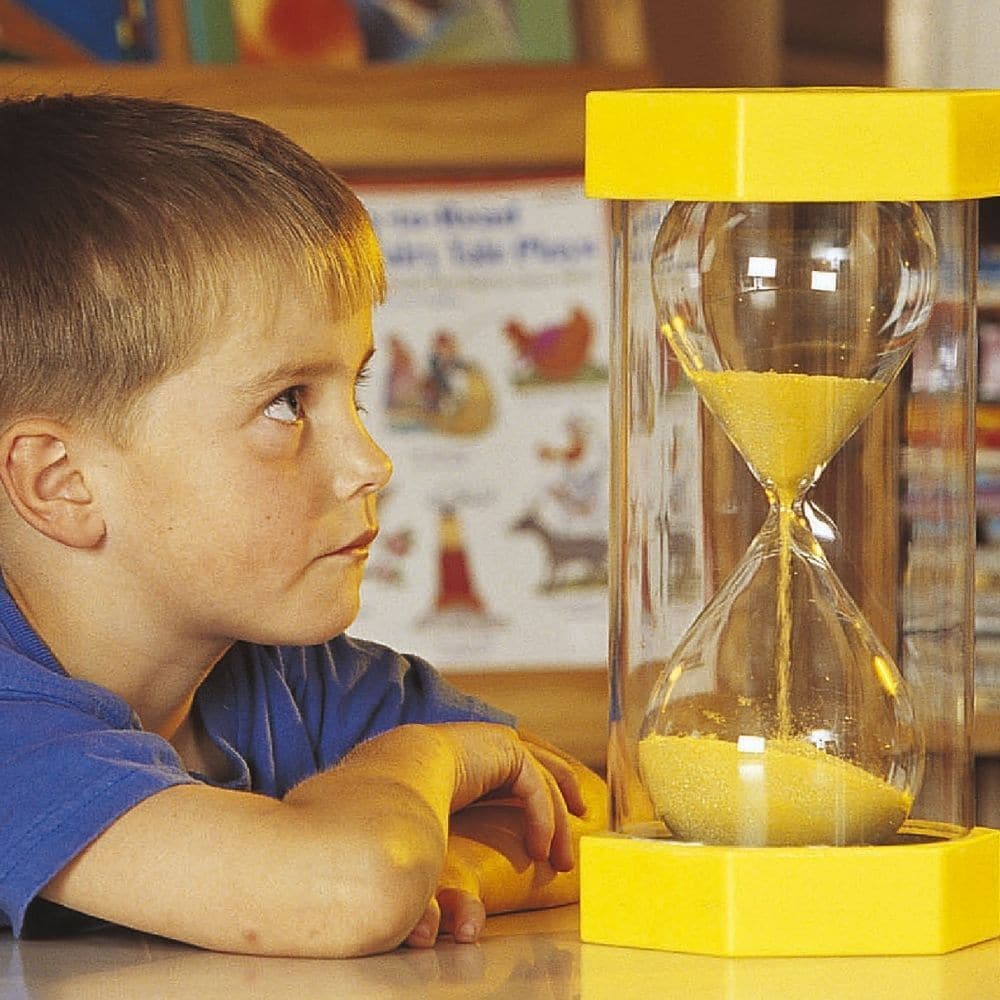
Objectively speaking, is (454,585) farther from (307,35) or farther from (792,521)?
(792,521)

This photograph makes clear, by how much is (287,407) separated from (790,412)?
23cm

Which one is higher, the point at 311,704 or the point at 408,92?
the point at 408,92

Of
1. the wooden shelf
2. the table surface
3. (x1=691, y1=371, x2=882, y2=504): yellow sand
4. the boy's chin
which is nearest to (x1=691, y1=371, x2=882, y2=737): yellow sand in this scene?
(x1=691, y1=371, x2=882, y2=504): yellow sand

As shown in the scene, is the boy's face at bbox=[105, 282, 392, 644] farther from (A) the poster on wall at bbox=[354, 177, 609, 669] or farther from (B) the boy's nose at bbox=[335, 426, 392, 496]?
(A) the poster on wall at bbox=[354, 177, 609, 669]

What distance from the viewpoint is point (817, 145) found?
87 cm

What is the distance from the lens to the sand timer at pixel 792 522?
2.86ft

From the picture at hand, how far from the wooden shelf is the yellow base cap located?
143cm

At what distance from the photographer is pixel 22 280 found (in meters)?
1.02

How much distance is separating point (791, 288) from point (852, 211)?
4cm

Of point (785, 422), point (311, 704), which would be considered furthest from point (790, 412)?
point (311, 704)

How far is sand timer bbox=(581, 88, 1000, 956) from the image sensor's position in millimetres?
872

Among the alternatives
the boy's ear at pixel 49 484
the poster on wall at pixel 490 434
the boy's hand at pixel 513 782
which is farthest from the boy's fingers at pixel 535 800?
the poster on wall at pixel 490 434

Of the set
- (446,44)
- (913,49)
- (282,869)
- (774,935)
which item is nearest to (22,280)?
(282,869)

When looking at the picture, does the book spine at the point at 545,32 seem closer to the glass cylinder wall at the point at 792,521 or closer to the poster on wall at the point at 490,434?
the poster on wall at the point at 490,434
